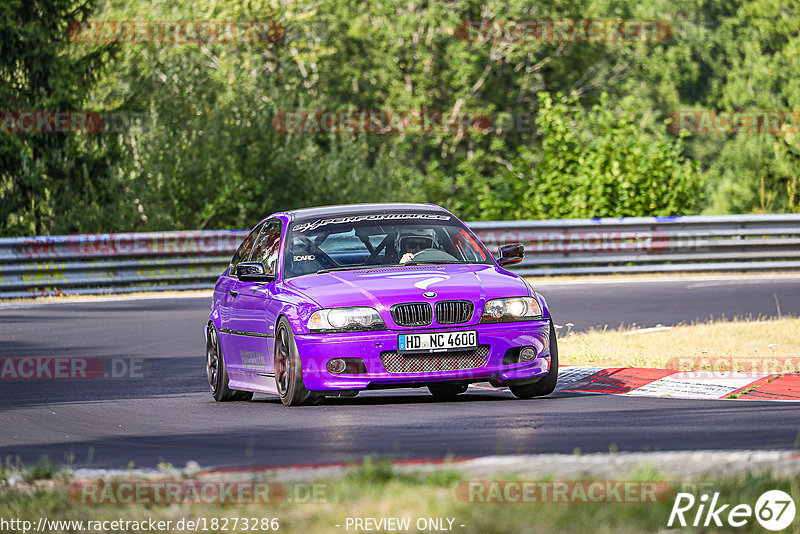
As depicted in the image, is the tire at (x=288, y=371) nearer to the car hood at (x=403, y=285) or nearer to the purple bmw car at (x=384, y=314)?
the purple bmw car at (x=384, y=314)

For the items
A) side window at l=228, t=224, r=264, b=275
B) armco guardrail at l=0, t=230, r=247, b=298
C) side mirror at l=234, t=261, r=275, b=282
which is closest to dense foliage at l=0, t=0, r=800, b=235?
armco guardrail at l=0, t=230, r=247, b=298

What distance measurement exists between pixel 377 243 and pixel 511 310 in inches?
60.6

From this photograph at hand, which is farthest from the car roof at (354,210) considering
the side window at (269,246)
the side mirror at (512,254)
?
the side mirror at (512,254)

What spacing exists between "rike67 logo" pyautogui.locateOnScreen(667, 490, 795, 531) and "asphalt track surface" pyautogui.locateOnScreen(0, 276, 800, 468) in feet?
6.31

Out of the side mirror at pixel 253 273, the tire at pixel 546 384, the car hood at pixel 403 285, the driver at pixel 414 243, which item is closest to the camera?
the car hood at pixel 403 285

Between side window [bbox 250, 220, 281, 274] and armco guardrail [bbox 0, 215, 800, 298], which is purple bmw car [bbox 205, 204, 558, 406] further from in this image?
armco guardrail [bbox 0, 215, 800, 298]

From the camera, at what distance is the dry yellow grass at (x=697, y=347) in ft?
42.9

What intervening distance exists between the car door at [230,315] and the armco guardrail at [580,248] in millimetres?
13597

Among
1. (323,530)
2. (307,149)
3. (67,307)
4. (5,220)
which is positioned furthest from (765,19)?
(323,530)

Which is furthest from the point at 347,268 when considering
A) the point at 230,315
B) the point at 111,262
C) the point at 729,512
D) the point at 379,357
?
the point at 111,262

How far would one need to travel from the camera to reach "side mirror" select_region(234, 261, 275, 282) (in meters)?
11.9

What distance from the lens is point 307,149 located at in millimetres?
34375

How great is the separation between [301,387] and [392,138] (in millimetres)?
40569

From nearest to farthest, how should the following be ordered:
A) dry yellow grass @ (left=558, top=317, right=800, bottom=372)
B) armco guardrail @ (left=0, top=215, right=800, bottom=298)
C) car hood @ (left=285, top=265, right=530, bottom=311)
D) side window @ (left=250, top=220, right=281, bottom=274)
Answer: car hood @ (left=285, top=265, right=530, bottom=311), side window @ (left=250, top=220, right=281, bottom=274), dry yellow grass @ (left=558, top=317, right=800, bottom=372), armco guardrail @ (left=0, top=215, right=800, bottom=298)
